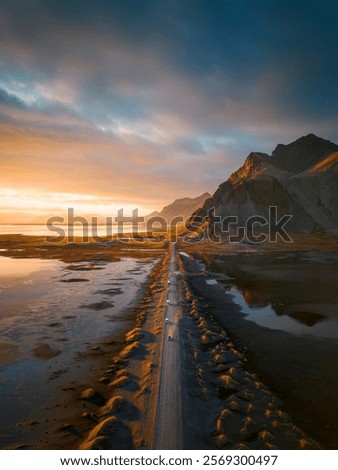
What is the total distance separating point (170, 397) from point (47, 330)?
846cm

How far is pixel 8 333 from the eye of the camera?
13742 mm

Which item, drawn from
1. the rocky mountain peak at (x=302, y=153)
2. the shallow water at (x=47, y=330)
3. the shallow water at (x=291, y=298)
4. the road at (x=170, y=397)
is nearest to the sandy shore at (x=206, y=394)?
the road at (x=170, y=397)

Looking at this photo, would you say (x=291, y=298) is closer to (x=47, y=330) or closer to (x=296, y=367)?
(x=296, y=367)

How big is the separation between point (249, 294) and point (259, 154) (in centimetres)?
13987

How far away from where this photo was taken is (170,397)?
8.29m

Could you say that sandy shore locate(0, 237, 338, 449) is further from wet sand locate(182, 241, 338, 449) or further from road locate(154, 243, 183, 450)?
road locate(154, 243, 183, 450)

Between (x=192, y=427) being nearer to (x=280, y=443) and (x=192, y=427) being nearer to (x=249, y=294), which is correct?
(x=280, y=443)

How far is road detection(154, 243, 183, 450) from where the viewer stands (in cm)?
654

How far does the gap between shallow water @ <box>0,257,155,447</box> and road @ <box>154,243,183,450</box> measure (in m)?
2.90

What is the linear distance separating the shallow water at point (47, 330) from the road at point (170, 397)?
290 cm

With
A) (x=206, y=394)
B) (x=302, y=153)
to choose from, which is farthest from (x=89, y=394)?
(x=302, y=153)

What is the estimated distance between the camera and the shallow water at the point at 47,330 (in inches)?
330

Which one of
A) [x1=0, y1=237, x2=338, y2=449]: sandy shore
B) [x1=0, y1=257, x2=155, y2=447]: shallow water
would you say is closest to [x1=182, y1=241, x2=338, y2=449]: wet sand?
[x1=0, y1=237, x2=338, y2=449]: sandy shore
